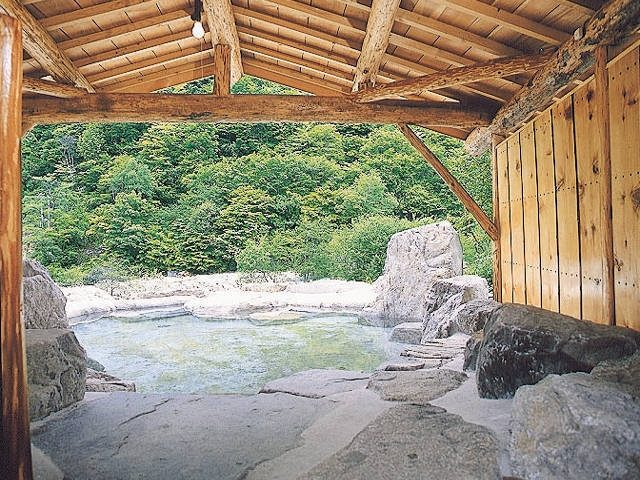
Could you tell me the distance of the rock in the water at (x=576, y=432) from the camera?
2006 mm

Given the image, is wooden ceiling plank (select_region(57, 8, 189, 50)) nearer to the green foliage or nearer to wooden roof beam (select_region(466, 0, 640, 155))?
wooden roof beam (select_region(466, 0, 640, 155))

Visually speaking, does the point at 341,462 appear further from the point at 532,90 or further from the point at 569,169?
the point at 532,90

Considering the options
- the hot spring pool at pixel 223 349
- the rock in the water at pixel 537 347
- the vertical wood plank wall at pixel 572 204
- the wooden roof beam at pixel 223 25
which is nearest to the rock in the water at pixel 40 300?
the hot spring pool at pixel 223 349

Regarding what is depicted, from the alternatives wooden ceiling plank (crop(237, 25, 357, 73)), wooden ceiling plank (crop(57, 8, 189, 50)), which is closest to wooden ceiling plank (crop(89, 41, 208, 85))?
wooden ceiling plank (crop(237, 25, 357, 73))

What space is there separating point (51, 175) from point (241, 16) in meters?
16.5

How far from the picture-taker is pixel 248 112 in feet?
17.0

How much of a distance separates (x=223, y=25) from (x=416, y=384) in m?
3.60

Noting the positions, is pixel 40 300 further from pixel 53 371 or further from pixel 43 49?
pixel 43 49

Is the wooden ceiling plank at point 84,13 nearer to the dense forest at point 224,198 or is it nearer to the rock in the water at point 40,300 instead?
the rock in the water at point 40,300

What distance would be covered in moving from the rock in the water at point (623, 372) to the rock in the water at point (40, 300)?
5097 millimetres

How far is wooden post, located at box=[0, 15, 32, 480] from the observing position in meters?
2.02

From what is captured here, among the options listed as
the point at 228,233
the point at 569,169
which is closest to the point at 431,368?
the point at 569,169

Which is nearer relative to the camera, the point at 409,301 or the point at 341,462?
the point at 341,462

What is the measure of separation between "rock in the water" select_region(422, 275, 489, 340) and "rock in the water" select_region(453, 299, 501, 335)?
8 cm
